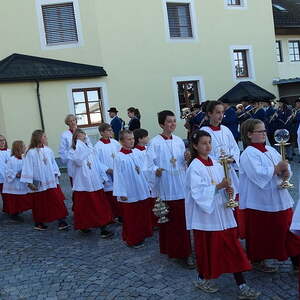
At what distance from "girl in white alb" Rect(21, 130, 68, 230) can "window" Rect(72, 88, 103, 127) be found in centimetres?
1019

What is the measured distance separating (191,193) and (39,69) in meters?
13.6

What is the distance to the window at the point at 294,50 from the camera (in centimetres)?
2680

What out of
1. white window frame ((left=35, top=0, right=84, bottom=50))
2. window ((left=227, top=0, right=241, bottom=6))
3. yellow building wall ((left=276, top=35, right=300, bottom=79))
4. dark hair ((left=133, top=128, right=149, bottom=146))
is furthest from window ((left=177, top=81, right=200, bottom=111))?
dark hair ((left=133, top=128, right=149, bottom=146))

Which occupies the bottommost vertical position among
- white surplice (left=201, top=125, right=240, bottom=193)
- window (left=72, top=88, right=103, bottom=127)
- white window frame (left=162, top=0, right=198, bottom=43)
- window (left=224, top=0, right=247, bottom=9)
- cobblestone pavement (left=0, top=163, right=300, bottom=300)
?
cobblestone pavement (left=0, top=163, right=300, bottom=300)

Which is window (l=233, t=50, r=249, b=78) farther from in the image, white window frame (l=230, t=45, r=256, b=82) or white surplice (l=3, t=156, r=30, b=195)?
white surplice (l=3, t=156, r=30, b=195)

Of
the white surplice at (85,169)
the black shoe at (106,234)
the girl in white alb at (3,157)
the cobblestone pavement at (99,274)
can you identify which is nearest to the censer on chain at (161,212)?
the cobblestone pavement at (99,274)

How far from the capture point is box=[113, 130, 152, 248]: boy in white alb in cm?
649

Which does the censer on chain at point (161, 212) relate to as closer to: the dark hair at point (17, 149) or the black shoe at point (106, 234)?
→ the black shoe at point (106, 234)

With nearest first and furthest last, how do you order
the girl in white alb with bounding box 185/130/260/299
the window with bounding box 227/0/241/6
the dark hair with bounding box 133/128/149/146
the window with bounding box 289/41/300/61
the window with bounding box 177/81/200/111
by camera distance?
the girl in white alb with bounding box 185/130/260/299 < the dark hair with bounding box 133/128/149/146 < the window with bounding box 177/81/200/111 < the window with bounding box 227/0/241/6 < the window with bounding box 289/41/300/61

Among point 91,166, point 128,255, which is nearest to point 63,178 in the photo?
point 91,166

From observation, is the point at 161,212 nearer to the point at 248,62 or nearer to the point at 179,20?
the point at 179,20

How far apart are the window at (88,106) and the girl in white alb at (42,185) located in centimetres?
1019

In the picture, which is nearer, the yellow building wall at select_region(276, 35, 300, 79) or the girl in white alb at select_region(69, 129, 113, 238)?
the girl in white alb at select_region(69, 129, 113, 238)

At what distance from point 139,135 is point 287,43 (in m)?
22.0
